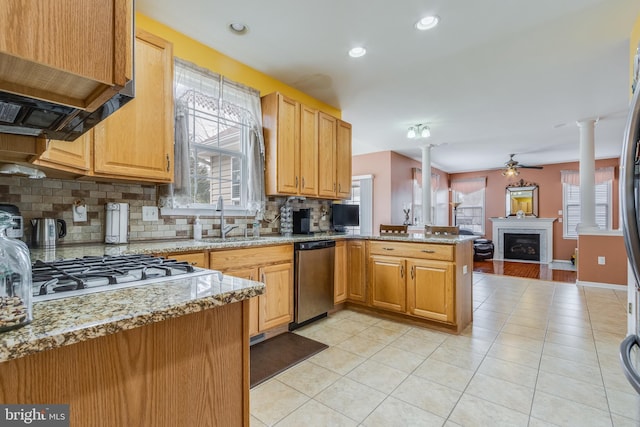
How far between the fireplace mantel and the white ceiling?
11.4 ft

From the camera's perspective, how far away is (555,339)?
9.05 ft

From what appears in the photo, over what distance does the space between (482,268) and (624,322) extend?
3.49 m

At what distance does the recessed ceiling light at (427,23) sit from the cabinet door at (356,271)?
2.11 m

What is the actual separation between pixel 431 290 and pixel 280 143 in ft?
6.88

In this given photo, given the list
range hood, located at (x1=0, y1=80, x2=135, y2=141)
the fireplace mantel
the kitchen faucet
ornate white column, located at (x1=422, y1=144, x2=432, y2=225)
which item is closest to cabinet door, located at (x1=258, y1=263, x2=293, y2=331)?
the kitchen faucet

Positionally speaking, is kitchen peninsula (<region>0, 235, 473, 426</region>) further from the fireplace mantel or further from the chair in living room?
the fireplace mantel

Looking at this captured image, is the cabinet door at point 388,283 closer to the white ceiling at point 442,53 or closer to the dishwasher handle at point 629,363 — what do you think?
the white ceiling at point 442,53

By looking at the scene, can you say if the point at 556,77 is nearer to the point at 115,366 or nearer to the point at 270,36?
the point at 270,36

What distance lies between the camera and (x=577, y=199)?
298 inches

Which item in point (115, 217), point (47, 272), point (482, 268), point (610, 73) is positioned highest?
point (610, 73)

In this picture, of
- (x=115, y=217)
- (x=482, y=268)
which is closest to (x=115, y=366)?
(x=115, y=217)

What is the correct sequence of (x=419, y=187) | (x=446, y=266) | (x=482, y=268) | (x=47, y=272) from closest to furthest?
(x=47, y=272)
(x=446, y=266)
(x=482, y=268)
(x=419, y=187)

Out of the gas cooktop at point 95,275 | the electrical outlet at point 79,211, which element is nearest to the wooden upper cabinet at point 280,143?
the electrical outlet at point 79,211

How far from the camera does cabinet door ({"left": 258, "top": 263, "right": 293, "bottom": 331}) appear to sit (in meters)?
2.59
